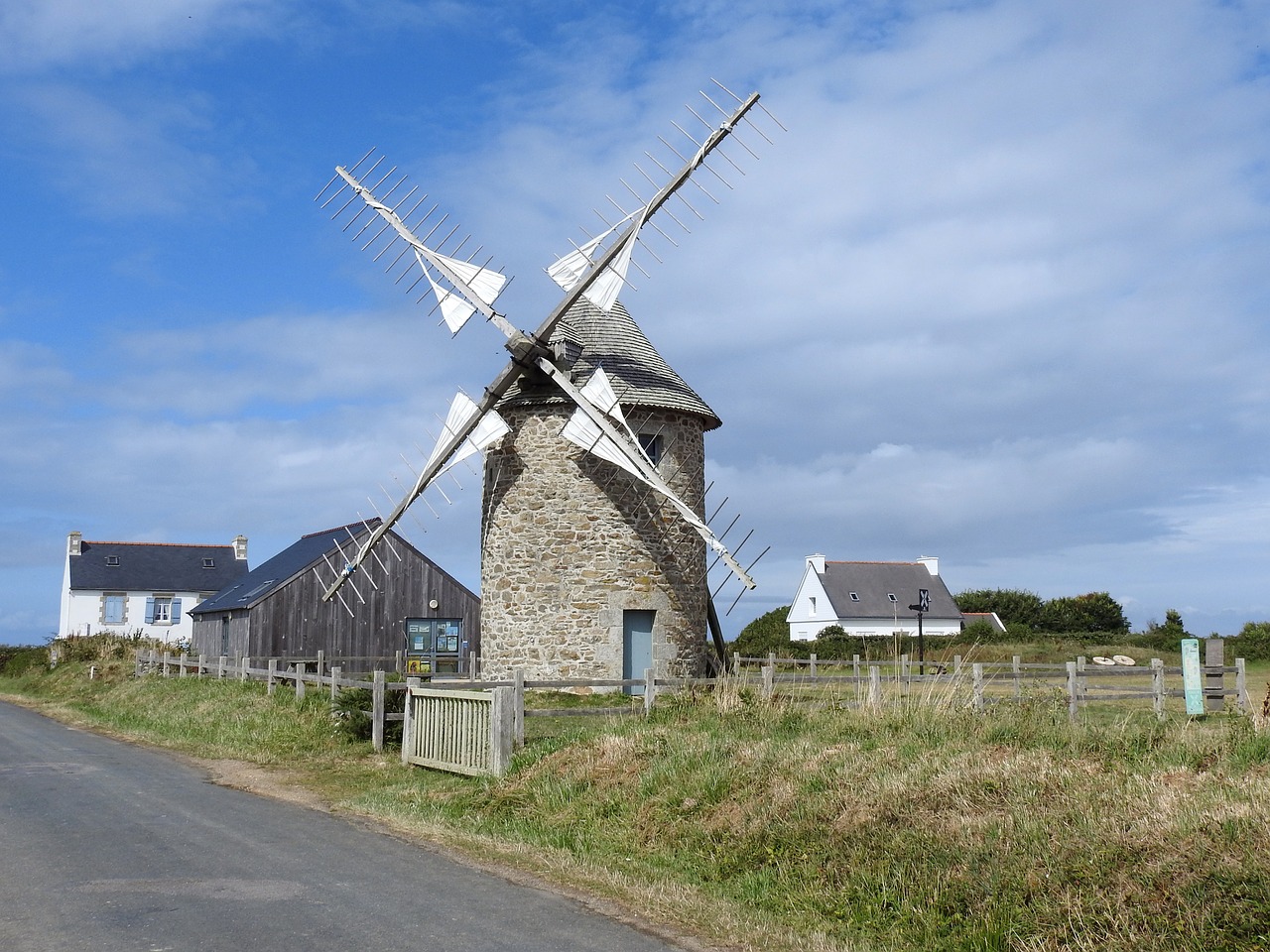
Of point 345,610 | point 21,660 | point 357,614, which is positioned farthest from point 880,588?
point 21,660

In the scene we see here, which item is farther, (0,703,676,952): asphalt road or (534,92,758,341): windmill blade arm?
(534,92,758,341): windmill blade arm

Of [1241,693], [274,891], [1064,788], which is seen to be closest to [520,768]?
[274,891]

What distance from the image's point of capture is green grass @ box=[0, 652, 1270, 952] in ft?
21.5

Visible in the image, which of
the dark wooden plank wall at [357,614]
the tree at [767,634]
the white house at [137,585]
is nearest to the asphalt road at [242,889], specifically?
the dark wooden plank wall at [357,614]

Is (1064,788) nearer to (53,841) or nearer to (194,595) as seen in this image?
(53,841)

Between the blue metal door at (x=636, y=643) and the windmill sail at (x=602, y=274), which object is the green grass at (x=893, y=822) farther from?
the windmill sail at (x=602, y=274)

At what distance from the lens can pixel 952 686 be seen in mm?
11836

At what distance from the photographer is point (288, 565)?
38.8 m

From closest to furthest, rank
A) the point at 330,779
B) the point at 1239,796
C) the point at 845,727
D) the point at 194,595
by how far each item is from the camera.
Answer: the point at 1239,796 < the point at 845,727 < the point at 330,779 < the point at 194,595

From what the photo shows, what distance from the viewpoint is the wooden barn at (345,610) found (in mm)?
35312

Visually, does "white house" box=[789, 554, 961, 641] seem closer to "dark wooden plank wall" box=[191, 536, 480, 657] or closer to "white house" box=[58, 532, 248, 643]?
"dark wooden plank wall" box=[191, 536, 480, 657]

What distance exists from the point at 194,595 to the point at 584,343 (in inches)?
1566

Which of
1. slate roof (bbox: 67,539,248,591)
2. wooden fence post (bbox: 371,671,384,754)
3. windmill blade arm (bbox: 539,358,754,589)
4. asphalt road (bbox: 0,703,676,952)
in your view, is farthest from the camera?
slate roof (bbox: 67,539,248,591)

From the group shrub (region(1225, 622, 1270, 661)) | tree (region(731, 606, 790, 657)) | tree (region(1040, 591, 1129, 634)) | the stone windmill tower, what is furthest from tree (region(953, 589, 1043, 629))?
the stone windmill tower
